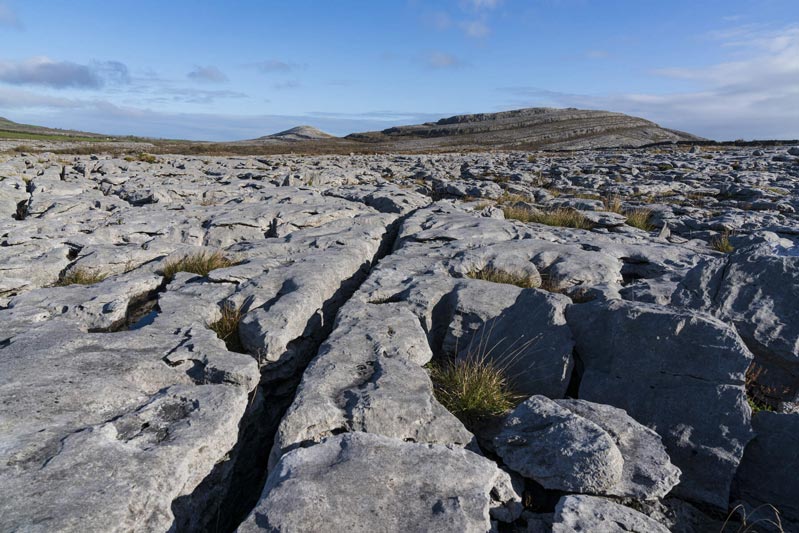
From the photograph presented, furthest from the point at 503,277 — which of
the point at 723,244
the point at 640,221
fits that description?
the point at 640,221

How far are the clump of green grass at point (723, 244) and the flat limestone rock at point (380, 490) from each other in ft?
29.6

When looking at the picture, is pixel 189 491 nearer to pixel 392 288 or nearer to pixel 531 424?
pixel 531 424

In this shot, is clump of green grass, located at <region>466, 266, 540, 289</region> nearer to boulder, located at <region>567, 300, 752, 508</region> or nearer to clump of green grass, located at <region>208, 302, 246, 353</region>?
boulder, located at <region>567, 300, 752, 508</region>

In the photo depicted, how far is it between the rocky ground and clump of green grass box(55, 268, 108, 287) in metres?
0.04

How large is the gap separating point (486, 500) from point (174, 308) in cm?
495

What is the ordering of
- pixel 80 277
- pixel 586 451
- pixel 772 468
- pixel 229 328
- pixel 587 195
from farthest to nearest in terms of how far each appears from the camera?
pixel 587 195, pixel 80 277, pixel 229 328, pixel 772 468, pixel 586 451

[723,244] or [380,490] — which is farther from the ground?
[723,244]

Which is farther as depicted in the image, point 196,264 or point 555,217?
point 555,217

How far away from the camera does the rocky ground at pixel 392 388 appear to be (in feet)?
10.6

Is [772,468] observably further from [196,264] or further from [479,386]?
[196,264]

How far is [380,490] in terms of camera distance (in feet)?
10.3

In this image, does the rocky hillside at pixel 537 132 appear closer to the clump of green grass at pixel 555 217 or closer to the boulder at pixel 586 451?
the clump of green grass at pixel 555 217

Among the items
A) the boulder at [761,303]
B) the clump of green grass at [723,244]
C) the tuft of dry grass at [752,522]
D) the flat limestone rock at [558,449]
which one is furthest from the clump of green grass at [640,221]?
the flat limestone rock at [558,449]

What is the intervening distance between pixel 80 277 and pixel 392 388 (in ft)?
22.4
